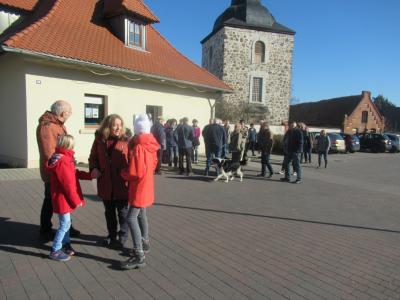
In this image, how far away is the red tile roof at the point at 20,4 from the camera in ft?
43.1

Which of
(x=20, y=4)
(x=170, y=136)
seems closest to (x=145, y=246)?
(x=170, y=136)

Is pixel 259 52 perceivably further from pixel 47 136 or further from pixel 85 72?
pixel 47 136

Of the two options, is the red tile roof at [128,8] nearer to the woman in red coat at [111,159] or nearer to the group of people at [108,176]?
the group of people at [108,176]

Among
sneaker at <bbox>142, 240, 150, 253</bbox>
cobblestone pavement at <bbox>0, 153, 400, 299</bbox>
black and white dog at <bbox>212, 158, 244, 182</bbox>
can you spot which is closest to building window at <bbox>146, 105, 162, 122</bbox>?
black and white dog at <bbox>212, 158, 244, 182</bbox>

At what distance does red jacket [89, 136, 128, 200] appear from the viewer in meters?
4.43

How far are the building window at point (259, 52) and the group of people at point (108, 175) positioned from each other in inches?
1194

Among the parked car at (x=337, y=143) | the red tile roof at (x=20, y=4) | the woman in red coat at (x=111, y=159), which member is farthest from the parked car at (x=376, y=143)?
the woman in red coat at (x=111, y=159)

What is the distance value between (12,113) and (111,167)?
356 inches

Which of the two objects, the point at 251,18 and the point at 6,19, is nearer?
the point at 6,19

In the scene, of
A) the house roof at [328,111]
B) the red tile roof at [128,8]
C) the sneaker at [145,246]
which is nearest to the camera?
the sneaker at [145,246]

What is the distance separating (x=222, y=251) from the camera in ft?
15.6

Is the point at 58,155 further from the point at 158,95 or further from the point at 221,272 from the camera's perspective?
the point at 158,95

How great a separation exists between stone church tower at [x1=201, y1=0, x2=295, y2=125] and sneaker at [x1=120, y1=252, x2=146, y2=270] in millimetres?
27526

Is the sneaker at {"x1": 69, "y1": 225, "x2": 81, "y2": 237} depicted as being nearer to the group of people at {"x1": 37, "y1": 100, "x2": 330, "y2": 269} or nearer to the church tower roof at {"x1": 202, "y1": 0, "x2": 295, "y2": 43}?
the group of people at {"x1": 37, "y1": 100, "x2": 330, "y2": 269}
